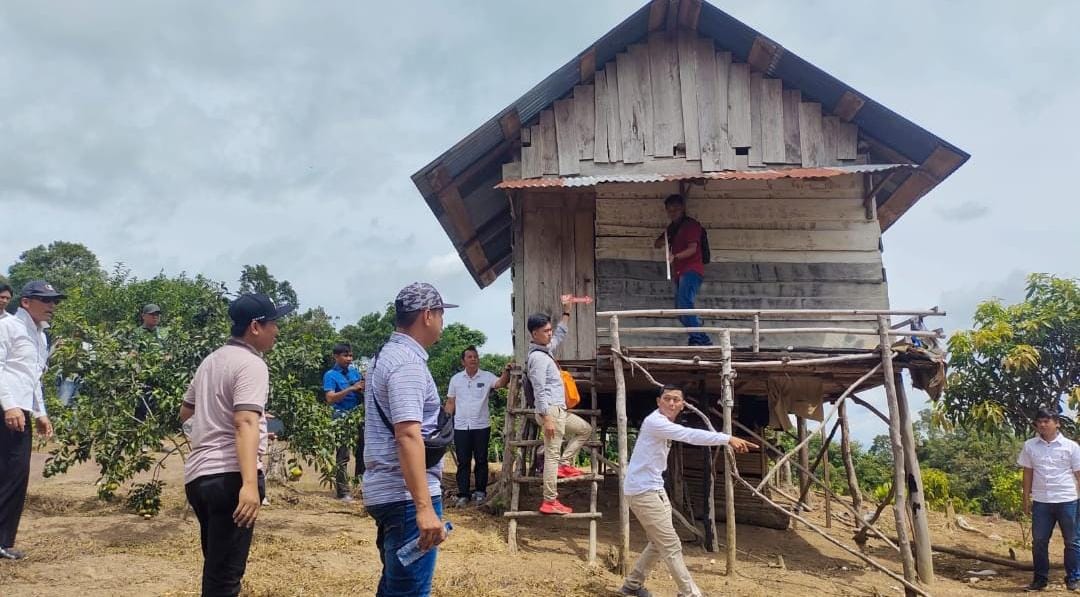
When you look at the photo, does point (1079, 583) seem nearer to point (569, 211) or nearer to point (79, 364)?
point (569, 211)

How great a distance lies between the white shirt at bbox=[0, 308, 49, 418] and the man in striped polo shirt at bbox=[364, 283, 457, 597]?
3571 millimetres

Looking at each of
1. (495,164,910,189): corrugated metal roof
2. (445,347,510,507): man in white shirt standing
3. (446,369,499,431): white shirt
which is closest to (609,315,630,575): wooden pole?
(495,164,910,189): corrugated metal roof

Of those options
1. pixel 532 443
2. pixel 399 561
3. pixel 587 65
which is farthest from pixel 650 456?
pixel 587 65

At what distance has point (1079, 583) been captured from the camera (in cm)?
739

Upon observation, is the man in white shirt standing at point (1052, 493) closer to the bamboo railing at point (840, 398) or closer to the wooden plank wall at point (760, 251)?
the bamboo railing at point (840, 398)

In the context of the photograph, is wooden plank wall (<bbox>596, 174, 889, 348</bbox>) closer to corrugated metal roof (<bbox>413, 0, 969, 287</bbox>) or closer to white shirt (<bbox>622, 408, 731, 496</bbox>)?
corrugated metal roof (<bbox>413, 0, 969, 287</bbox>)

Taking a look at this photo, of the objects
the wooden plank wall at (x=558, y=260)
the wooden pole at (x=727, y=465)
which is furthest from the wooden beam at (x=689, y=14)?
the wooden pole at (x=727, y=465)

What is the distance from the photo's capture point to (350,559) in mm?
6422

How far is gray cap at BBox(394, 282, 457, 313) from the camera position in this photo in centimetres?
313

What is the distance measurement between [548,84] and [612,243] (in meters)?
1.99

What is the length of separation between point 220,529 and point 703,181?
664cm

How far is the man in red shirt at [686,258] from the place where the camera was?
8156 millimetres

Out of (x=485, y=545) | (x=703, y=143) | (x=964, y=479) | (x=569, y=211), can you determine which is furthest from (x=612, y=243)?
(x=964, y=479)

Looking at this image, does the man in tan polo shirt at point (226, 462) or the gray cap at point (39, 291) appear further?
the gray cap at point (39, 291)
